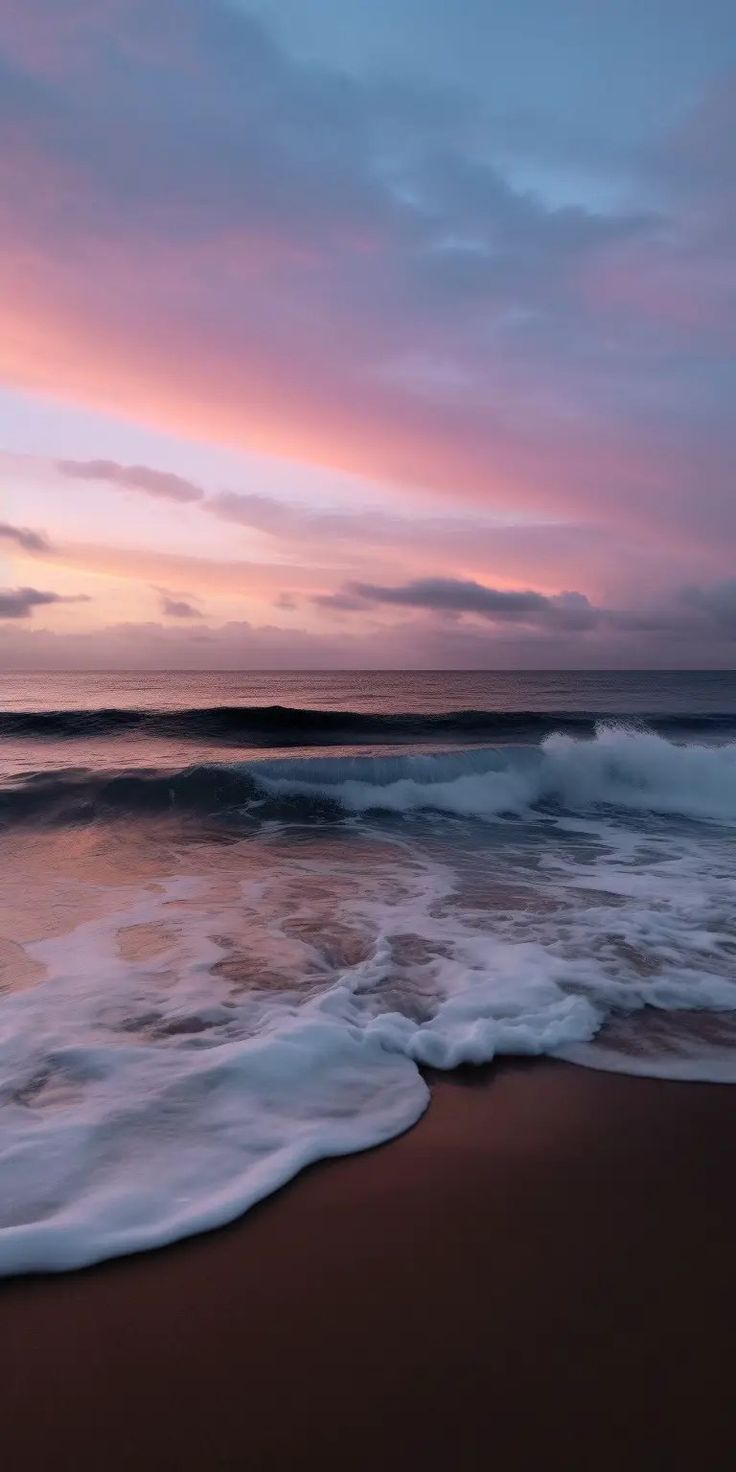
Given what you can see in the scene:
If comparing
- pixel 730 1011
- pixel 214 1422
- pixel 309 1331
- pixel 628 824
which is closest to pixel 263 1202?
pixel 309 1331

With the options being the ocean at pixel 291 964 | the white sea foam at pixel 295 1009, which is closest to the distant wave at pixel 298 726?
the ocean at pixel 291 964

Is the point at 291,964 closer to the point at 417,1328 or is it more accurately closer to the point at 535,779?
the point at 417,1328

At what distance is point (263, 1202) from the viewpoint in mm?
3010

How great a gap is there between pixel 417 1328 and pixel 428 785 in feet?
40.2

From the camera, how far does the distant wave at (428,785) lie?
516 inches

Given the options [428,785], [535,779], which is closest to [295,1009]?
[428,785]

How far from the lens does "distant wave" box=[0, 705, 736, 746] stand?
2194cm

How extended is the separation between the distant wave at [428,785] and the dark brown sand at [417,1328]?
9806mm

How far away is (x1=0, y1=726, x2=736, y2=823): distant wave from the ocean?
79mm

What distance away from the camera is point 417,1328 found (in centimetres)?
235

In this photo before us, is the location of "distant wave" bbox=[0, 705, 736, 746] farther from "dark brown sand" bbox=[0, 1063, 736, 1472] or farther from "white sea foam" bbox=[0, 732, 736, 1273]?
"dark brown sand" bbox=[0, 1063, 736, 1472]

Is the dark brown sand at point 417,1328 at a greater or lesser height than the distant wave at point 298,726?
lesser

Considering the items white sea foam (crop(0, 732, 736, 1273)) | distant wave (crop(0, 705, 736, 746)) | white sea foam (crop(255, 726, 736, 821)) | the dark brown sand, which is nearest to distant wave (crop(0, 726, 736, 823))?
white sea foam (crop(255, 726, 736, 821))

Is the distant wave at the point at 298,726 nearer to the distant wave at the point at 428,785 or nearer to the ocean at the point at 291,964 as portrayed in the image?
the distant wave at the point at 428,785
